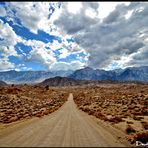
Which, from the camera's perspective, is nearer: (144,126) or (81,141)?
(81,141)

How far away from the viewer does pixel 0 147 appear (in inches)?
595

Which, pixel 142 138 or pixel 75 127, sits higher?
pixel 75 127

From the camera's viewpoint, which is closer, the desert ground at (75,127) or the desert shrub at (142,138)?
the desert ground at (75,127)

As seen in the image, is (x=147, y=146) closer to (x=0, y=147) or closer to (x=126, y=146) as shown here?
(x=126, y=146)

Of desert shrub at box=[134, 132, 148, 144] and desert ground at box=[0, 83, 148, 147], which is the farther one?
desert shrub at box=[134, 132, 148, 144]

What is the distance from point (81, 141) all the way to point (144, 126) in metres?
11.1

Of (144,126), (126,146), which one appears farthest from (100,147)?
(144,126)

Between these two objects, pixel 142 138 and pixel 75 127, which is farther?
pixel 75 127

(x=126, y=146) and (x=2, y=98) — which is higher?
(x=2, y=98)

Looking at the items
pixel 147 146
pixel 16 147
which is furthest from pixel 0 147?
pixel 147 146

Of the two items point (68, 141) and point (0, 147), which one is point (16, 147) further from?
point (68, 141)

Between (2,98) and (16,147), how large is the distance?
6437 cm

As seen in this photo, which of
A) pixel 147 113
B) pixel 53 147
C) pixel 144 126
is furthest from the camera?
pixel 147 113

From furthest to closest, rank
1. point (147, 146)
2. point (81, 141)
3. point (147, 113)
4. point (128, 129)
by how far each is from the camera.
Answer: point (147, 113)
point (128, 129)
point (81, 141)
point (147, 146)
